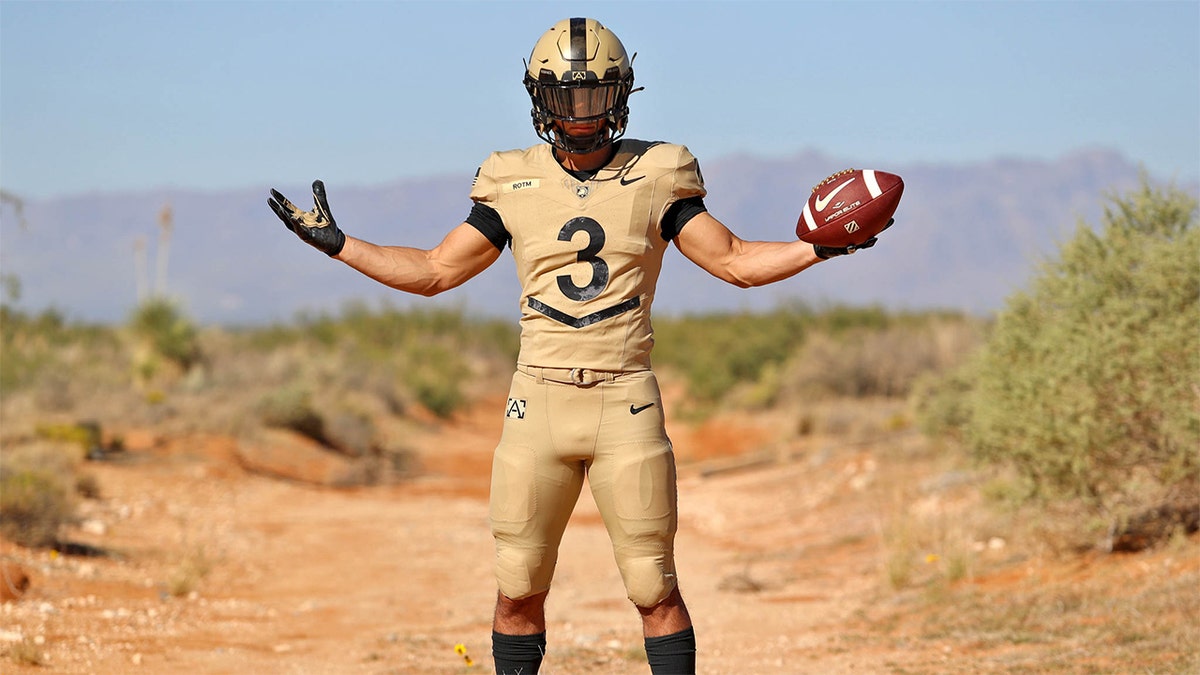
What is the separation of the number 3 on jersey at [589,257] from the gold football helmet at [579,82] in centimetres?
29

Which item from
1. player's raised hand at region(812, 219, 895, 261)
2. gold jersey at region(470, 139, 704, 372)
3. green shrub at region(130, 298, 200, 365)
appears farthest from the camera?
green shrub at region(130, 298, 200, 365)

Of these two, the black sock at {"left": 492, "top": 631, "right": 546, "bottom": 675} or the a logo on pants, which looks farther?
the black sock at {"left": 492, "top": 631, "right": 546, "bottom": 675}

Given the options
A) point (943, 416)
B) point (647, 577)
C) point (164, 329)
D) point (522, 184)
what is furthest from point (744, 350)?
point (647, 577)

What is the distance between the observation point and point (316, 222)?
5312 millimetres

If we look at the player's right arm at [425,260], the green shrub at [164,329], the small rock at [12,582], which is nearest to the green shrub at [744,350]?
the green shrub at [164,329]

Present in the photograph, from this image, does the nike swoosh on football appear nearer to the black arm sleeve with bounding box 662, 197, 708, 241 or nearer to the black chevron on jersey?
the black arm sleeve with bounding box 662, 197, 708, 241

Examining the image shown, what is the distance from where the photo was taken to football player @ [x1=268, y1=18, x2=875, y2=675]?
16.6ft

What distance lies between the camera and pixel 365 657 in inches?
311

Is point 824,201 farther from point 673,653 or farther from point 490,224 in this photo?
point 673,653

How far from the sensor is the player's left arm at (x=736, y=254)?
16.5 ft

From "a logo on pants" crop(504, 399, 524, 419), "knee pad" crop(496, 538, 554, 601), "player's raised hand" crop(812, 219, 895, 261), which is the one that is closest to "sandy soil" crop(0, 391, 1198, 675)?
"knee pad" crop(496, 538, 554, 601)

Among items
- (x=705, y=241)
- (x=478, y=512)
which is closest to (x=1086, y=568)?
(x=705, y=241)

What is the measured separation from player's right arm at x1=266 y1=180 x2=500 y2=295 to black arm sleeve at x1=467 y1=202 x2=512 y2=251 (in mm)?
21

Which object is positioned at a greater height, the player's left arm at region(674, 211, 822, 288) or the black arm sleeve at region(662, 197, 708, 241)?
the black arm sleeve at region(662, 197, 708, 241)
